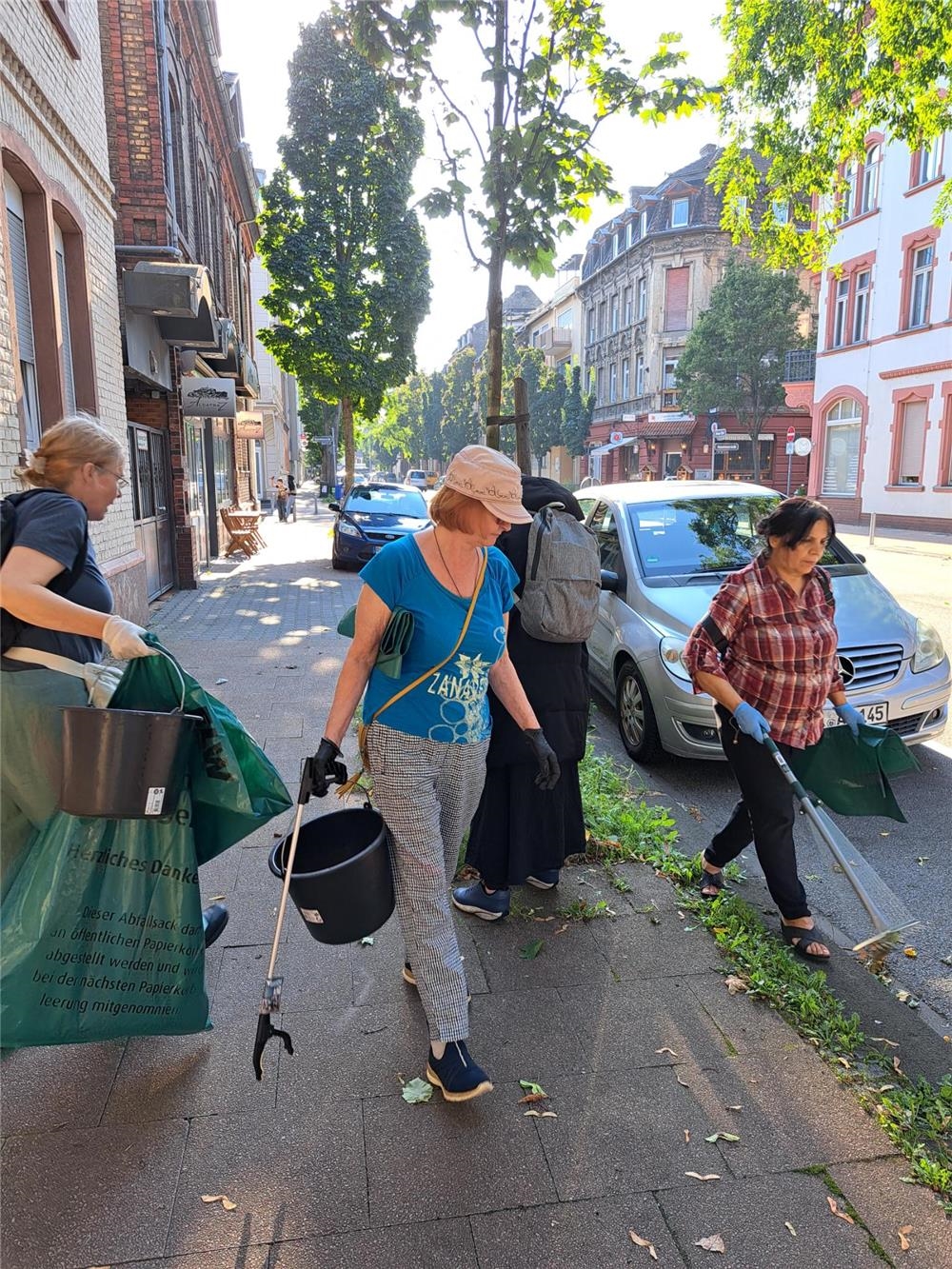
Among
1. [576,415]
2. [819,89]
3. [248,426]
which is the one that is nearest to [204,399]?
[819,89]

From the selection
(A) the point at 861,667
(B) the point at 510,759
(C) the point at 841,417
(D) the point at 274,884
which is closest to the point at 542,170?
(A) the point at 861,667

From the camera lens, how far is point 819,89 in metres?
9.30

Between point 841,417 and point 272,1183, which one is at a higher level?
point 841,417

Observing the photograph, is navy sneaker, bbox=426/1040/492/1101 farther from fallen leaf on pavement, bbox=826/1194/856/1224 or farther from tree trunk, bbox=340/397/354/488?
tree trunk, bbox=340/397/354/488

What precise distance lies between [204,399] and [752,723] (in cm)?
1249

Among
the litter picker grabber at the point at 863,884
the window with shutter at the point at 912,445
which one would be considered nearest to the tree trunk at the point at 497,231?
the litter picker grabber at the point at 863,884

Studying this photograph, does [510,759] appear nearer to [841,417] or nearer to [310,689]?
[310,689]

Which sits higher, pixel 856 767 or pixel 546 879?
pixel 856 767

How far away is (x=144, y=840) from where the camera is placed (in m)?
2.58

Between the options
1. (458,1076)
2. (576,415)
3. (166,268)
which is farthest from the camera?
(576,415)

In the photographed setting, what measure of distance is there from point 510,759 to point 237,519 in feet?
55.3

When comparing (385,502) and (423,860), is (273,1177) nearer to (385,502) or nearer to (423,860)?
(423,860)

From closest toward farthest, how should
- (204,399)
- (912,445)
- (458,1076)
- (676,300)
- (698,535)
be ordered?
(458,1076) → (698,535) → (204,399) → (912,445) → (676,300)

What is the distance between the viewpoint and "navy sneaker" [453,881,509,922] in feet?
12.3
